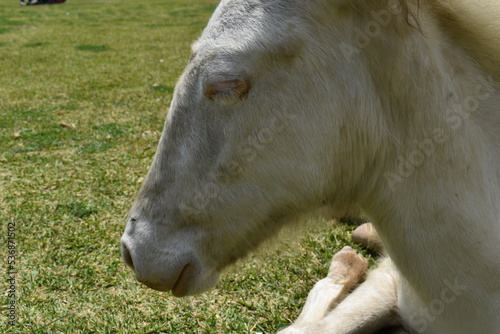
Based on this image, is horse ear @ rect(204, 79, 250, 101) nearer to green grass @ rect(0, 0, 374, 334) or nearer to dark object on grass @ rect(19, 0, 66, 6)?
green grass @ rect(0, 0, 374, 334)

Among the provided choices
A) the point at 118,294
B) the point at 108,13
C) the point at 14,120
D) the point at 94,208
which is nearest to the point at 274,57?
the point at 118,294

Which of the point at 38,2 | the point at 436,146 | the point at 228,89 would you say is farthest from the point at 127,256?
the point at 38,2

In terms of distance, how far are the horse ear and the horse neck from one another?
37 cm

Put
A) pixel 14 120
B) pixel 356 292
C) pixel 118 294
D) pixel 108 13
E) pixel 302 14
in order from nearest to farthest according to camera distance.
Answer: pixel 302 14 → pixel 356 292 → pixel 118 294 → pixel 14 120 → pixel 108 13

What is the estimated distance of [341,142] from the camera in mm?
1529

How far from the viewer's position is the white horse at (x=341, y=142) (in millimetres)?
1443

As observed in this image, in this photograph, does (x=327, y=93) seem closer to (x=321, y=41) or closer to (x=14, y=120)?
(x=321, y=41)

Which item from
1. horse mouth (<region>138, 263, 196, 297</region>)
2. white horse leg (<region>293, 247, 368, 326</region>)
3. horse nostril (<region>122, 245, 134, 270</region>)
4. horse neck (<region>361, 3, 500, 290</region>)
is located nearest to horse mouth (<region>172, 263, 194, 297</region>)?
horse mouth (<region>138, 263, 196, 297</region>)

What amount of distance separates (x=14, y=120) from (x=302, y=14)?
5.75 metres

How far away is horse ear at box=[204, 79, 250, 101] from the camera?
1.44 m

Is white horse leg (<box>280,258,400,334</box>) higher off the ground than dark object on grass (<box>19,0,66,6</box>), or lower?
higher

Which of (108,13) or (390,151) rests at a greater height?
(390,151)

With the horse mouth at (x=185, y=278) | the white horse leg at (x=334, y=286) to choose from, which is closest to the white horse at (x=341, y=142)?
the horse mouth at (x=185, y=278)

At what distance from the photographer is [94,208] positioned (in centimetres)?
385
